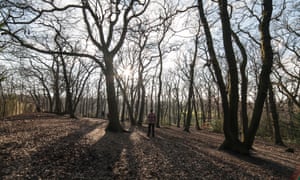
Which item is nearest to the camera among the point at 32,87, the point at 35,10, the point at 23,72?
the point at 35,10

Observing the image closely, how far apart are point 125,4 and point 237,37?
21.9 feet

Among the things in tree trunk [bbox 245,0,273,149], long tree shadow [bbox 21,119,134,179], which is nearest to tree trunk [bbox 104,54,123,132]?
long tree shadow [bbox 21,119,134,179]

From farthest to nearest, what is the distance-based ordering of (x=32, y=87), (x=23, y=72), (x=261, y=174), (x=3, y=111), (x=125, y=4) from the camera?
(x=32, y=87) < (x=23, y=72) < (x=3, y=111) < (x=125, y=4) < (x=261, y=174)

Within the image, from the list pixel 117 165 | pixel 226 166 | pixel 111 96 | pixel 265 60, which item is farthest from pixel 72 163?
pixel 265 60

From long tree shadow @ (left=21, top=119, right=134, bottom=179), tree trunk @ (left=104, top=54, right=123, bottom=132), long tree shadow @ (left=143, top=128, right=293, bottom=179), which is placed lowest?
long tree shadow @ (left=143, top=128, right=293, bottom=179)

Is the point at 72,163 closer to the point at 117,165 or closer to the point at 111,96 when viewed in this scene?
the point at 117,165

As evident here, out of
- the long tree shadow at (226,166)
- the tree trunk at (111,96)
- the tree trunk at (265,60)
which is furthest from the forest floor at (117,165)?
the tree trunk at (111,96)

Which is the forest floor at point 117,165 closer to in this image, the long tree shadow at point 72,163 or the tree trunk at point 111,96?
the long tree shadow at point 72,163

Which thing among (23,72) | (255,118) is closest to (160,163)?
(255,118)

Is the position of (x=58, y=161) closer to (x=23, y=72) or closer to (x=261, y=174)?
(x=261, y=174)

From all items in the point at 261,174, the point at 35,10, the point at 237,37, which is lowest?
the point at 261,174

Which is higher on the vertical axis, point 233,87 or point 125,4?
point 125,4

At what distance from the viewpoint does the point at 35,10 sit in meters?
10.7

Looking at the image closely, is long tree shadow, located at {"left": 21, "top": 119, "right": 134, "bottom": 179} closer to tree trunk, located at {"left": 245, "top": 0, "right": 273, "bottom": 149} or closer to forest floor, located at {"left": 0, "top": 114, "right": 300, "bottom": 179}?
forest floor, located at {"left": 0, "top": 114, "right": 300, "bottom": 179}
